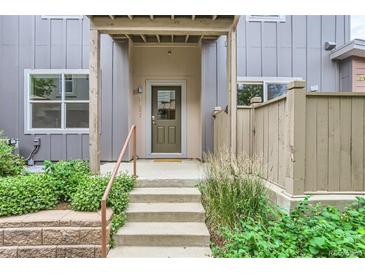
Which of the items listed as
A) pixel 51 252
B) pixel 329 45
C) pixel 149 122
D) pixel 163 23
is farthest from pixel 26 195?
pixel 329 45

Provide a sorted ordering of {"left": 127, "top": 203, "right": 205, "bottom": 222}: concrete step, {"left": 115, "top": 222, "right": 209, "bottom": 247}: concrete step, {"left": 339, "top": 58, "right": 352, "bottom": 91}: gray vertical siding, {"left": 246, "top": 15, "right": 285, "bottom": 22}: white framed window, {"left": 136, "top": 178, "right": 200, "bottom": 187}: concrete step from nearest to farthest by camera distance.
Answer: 1. {"left": 115, "top": 222, "right": 209, "bottom": 247}: concrete step
2. {"left": 127, "top": 203, "right": 205, "bottom": 222}: concrete step
3. {"left": 136, "top": 178, "right": 200, "bottom": 187}: concrete step
4. {"left": 339, "top": 58, "right": 352, "bottom": 91}: gray vertical siding
5. {"left": 246, "top": 15, "right": 285, "bottom": 22}: white framed window

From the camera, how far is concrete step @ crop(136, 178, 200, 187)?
4.75 m

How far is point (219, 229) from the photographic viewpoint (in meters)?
3.74

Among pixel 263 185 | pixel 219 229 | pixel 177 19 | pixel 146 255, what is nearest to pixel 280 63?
pixel 177 19

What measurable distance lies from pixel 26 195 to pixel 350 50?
715 centimetres

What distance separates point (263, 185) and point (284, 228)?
0.69m

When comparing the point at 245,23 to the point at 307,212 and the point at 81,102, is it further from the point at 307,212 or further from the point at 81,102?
the point at 307,212

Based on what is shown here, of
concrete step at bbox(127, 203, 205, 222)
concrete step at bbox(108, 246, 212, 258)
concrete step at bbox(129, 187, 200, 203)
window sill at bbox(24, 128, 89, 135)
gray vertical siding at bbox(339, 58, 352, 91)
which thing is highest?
gray vertical siding at bbox(339, 58, 352, 91)

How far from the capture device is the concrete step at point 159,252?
3357mm

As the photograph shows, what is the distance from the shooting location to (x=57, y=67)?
744 cm

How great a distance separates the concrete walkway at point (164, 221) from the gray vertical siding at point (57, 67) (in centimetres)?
294

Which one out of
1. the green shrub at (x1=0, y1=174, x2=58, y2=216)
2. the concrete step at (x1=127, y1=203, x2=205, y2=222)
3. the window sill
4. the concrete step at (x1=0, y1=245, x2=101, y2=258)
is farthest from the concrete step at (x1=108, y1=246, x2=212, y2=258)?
the window sill

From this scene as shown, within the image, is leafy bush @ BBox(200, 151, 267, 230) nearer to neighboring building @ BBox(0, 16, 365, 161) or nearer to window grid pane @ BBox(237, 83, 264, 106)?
neighboring building @ BBox(0, 16, 365, 161)

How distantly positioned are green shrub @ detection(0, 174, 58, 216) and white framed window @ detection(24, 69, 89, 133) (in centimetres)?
337
